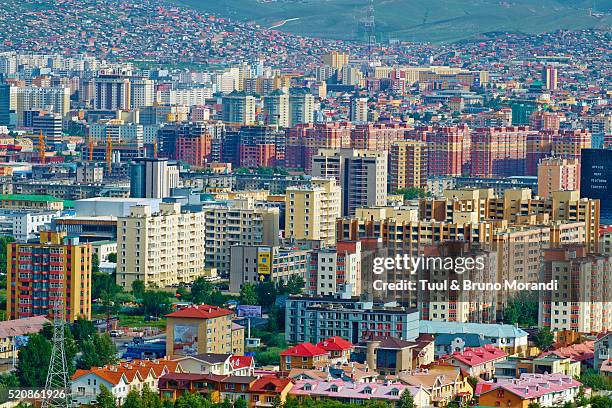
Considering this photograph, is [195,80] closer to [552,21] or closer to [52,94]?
[52,94]

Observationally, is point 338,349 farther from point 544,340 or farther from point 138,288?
point 138,288

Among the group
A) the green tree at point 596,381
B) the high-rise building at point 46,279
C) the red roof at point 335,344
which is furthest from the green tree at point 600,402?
the high-rise building at point 46,279

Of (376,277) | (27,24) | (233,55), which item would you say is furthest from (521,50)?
(376,277)

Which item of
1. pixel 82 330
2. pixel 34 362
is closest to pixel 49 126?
pixel 82 330

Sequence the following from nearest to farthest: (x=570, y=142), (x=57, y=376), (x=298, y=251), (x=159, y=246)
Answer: (x=57, y=376)
(x=159, y=246)
(x=298, y=251)
(x=570, y=142)

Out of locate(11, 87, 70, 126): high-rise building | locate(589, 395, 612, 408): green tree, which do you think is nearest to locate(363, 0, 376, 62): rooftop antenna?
locate(11, 87, 70, 126): high-rise building

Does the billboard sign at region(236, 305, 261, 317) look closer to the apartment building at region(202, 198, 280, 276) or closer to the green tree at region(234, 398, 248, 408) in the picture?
the apartment building at region(202, 198, 280, 276)
